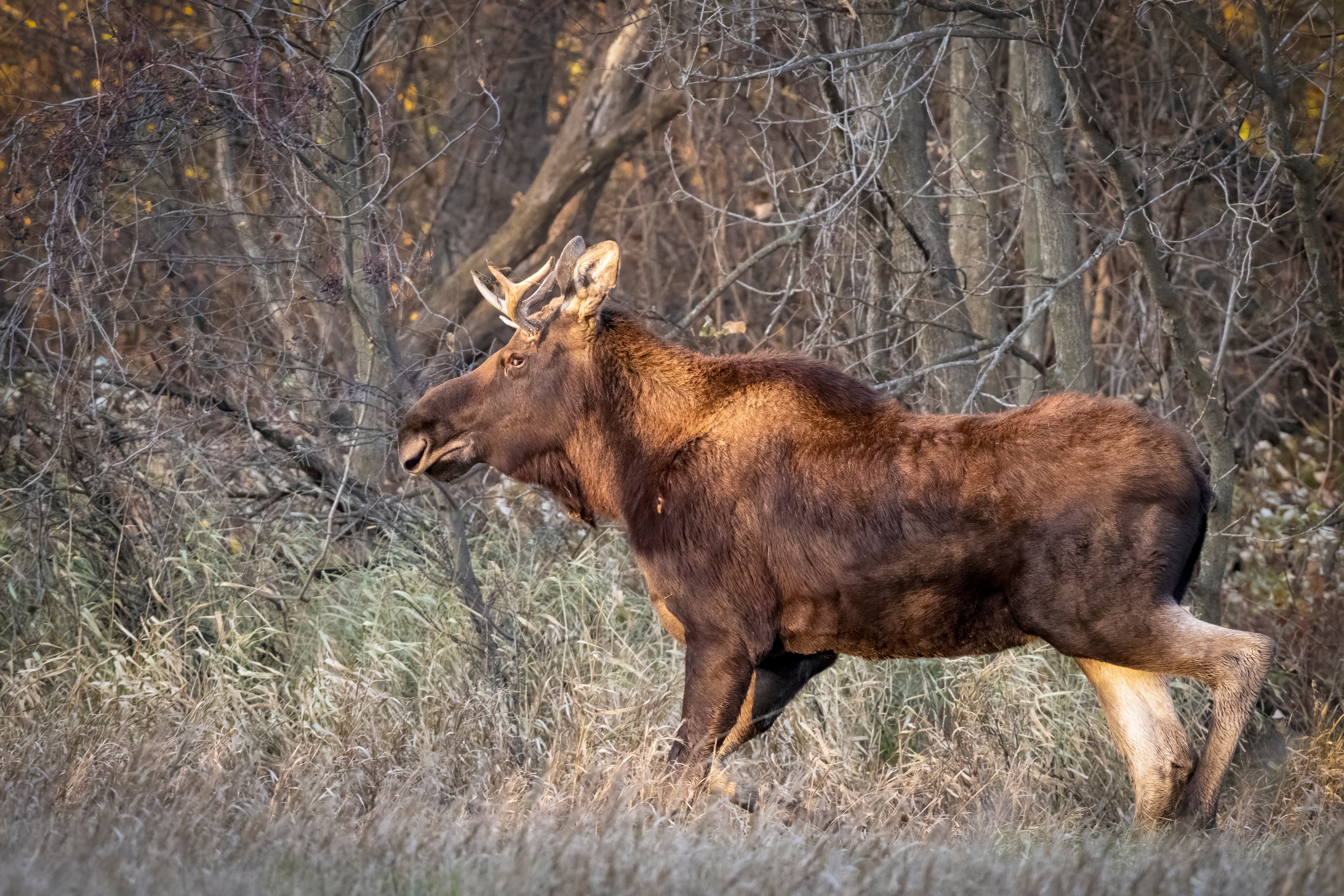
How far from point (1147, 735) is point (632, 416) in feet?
8.14

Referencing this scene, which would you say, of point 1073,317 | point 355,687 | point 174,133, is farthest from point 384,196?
point 1073,317

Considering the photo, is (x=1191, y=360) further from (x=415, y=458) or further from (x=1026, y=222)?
(x=415, y=458)

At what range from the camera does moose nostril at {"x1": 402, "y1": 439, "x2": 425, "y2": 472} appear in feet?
19.7

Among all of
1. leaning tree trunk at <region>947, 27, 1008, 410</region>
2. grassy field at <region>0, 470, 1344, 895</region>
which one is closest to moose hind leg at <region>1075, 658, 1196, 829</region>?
grassy field at <region>0, 470, 1344, 895</region>

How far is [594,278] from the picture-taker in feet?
19.2

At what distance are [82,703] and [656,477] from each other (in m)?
3.17

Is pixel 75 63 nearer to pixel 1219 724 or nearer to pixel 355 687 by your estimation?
pixel 355 687

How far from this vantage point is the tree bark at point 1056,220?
7.79 meters

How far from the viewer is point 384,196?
7398mm

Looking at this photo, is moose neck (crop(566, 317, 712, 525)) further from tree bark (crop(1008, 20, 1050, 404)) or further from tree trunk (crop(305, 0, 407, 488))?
tree bark (crop(1008, 20, 1050, 404))

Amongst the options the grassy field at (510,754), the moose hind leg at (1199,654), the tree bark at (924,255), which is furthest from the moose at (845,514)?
the tree bark at (924,255)

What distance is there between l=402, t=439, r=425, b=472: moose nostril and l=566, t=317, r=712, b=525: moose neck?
64cm

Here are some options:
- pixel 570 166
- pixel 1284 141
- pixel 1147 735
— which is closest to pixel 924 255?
pixel 1284 141

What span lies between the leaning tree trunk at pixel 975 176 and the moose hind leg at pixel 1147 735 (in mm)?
3475
